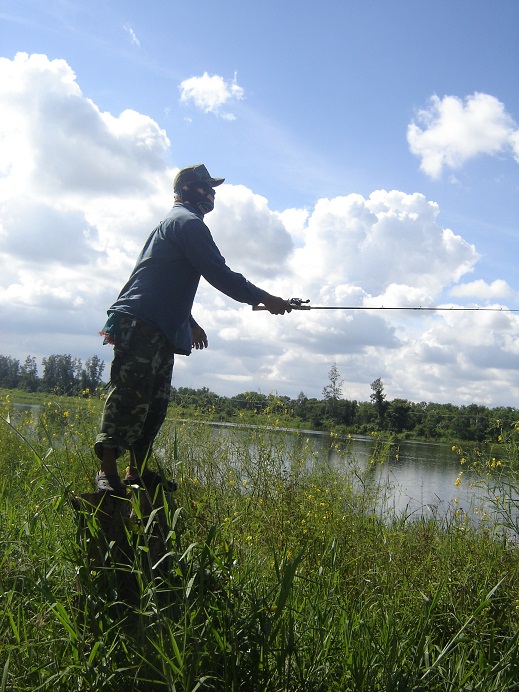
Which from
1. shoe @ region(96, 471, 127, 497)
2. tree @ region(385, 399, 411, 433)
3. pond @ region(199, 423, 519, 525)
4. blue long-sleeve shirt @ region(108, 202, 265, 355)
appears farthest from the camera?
tree @ region(385, 399, 411, 433)

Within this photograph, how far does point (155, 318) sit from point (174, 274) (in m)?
0.34

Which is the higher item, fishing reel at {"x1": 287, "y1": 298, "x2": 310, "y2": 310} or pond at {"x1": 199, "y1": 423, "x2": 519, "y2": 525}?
fishing reel at {"x1": 287, "y1": 298, "x2": 310, "y2": 310}

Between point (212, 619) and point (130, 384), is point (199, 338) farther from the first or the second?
point (212, 619)

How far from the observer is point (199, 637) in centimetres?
199

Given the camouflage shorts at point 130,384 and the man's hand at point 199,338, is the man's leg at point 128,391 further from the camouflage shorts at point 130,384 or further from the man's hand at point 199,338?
the man's hand at point 199,338

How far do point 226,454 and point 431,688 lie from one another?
4022 mm

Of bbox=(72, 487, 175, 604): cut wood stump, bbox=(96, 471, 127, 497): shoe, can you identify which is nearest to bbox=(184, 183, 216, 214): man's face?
bbox=(96, 471, 127, 497): shoe

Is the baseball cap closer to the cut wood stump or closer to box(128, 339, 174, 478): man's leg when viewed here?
box(128, 339, 174, 478): man's leg

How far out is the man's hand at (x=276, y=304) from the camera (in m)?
3.86

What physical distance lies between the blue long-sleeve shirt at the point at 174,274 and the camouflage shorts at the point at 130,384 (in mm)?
88

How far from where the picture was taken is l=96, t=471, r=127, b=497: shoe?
2.89 metres

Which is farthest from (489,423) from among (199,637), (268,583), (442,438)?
(442,438)

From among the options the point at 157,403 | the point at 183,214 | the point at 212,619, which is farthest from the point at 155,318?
the point at 212,619

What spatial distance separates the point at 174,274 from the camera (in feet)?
11.3
